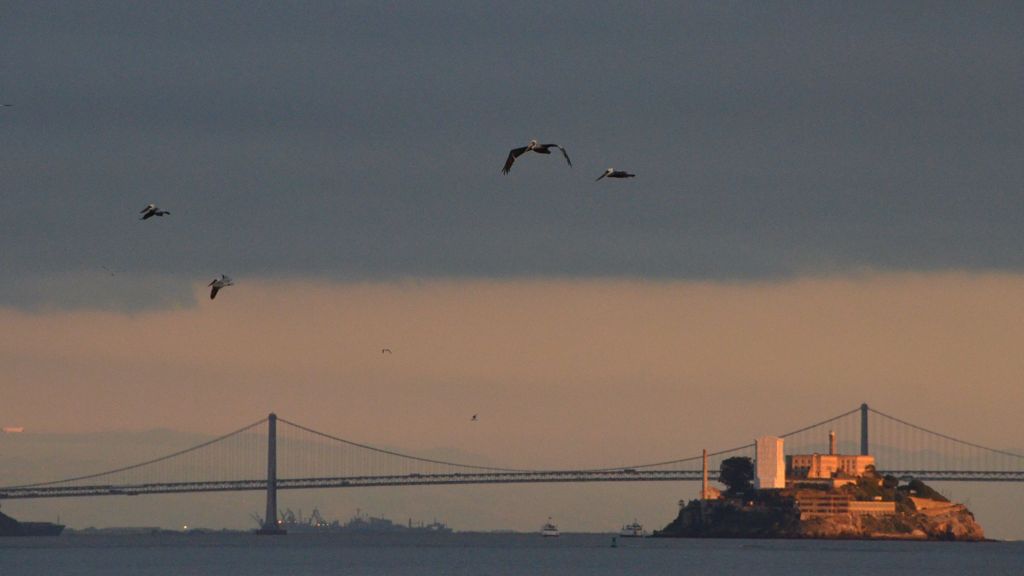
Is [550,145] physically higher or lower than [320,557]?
higher

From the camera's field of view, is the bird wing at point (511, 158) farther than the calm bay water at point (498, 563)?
No

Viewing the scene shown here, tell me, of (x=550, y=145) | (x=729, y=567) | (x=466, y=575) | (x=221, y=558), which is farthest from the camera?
(x=221, y=558)

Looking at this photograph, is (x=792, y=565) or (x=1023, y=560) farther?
(x=1023, y=560)

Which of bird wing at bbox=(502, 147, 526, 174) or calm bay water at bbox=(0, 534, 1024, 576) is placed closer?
bird wing at bbox=(502, 147, 526, 174)

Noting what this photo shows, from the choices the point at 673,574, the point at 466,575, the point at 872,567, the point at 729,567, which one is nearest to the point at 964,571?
the point at 872,567

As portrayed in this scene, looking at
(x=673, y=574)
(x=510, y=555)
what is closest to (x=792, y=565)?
(x=673, y=574)

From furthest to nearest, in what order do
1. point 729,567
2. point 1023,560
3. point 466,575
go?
point 1023,560 < point 729,567 < point 466,575

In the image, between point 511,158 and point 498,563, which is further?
point 498,563

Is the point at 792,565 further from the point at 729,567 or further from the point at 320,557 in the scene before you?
the point at 320,557

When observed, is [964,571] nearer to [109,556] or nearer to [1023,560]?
[1023,560]
